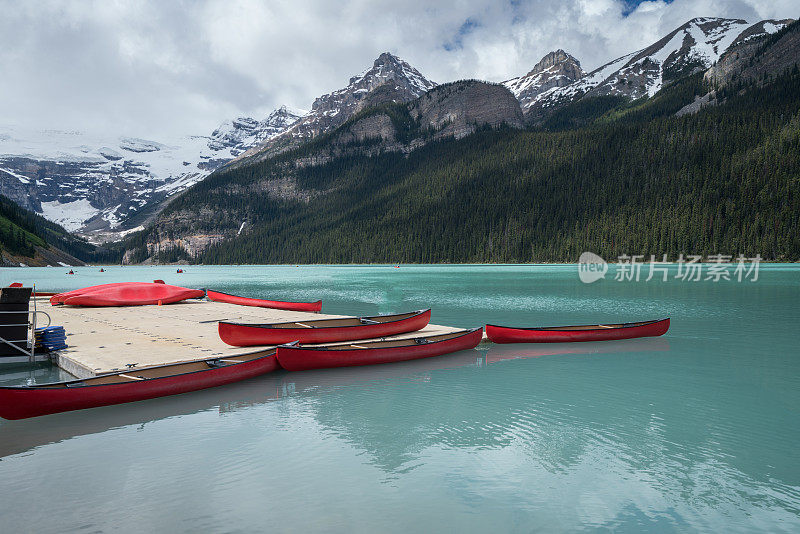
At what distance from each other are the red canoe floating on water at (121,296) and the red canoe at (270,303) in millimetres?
3402

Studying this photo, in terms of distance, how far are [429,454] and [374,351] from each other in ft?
29.0

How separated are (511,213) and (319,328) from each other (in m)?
175

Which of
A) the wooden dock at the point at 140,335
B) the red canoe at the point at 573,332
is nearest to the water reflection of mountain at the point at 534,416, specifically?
the wooden dock at the point at 140,335

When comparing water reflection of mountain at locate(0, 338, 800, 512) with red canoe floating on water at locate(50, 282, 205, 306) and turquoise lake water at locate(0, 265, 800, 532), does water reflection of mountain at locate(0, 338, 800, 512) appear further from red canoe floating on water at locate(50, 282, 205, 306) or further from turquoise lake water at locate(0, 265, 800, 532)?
red canoe floating on water at locate(50, 282, 205, 306)

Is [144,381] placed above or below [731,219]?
below

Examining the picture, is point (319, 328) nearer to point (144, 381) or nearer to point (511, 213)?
point (144, 381)

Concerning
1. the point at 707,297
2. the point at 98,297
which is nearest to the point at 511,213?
the point at 707,297

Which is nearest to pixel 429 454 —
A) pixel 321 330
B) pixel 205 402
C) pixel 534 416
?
Answer: pixel 534 416

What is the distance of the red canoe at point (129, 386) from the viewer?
11180mm

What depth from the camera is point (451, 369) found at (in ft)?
61.0

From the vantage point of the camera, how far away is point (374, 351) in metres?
18.6

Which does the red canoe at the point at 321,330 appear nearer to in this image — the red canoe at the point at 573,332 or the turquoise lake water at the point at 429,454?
the turquoise lake water at the point at 429,454

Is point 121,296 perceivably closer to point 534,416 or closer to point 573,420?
point 534,416

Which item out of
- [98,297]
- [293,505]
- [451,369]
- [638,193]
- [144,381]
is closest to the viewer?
[293,505]
